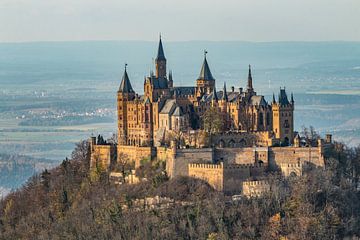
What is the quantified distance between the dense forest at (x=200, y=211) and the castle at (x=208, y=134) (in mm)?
1131

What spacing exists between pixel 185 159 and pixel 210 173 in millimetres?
2076

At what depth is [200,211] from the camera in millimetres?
65875

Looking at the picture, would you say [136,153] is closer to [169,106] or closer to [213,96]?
[169,106]

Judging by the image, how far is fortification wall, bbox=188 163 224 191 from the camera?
7031cm

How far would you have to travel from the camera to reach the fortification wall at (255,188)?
68188mm

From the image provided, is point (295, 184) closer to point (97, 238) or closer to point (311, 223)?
point (311, 223)

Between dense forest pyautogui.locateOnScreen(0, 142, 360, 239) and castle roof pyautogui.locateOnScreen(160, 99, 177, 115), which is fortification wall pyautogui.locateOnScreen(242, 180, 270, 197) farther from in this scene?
castle roof pyautogui.locateOnScreen(160, 99, 177, 115)

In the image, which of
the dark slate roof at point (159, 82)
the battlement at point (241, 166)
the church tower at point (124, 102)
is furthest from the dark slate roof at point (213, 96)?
the battlement at point (241, 166)

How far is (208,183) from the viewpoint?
70.8m

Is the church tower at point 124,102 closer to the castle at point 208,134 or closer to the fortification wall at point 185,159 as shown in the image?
the castle at point 208,134

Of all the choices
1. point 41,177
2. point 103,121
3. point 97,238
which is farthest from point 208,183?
point 103,121

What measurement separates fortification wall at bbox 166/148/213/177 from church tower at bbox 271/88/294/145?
4.79 metres

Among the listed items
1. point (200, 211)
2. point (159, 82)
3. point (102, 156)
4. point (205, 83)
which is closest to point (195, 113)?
point (205, 83)

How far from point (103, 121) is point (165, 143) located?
10622 cm
